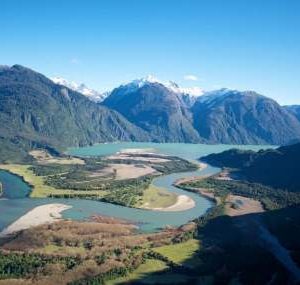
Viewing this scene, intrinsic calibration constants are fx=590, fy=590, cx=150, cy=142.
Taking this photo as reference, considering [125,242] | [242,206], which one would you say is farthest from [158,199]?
[125,242]

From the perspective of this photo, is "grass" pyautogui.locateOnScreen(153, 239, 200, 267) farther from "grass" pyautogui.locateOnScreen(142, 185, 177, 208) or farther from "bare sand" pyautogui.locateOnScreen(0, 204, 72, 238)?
"grass" pyautogui.locateOnScreen(142, 185, 177, 208)

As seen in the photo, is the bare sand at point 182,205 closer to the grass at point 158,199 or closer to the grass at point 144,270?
the grass at point 158,199

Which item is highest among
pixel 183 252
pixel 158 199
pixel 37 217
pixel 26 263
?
pixel 37 217

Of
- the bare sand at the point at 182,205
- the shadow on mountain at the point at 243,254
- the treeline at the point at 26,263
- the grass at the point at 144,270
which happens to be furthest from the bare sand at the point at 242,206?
the treeline at the point at 26,263

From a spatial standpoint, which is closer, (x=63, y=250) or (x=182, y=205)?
(x=63, y=250)

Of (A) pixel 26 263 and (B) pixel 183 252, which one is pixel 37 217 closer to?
(A) pixel 26 263

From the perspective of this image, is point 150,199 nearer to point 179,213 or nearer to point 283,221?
point 179,213

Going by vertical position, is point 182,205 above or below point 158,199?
below
